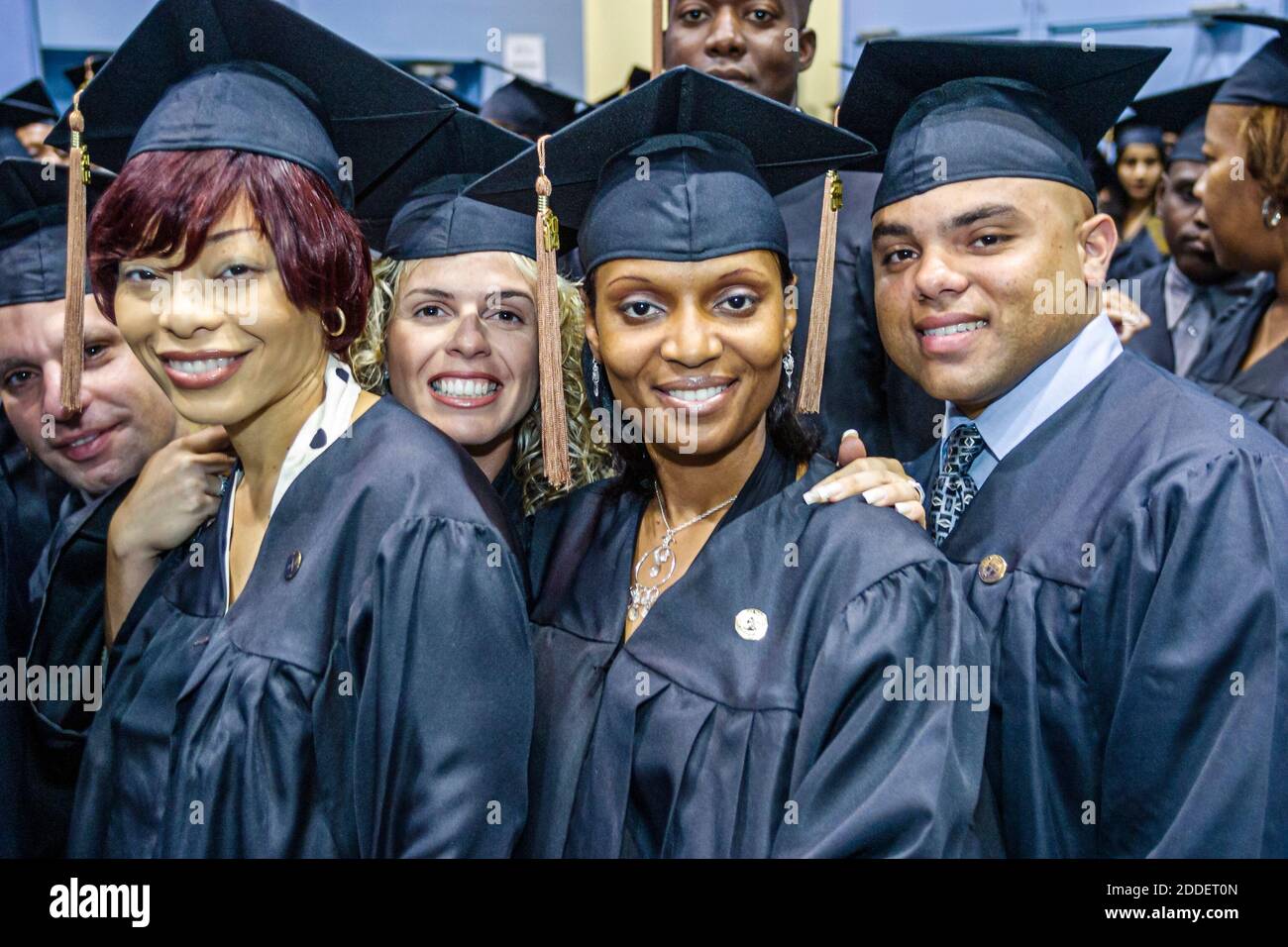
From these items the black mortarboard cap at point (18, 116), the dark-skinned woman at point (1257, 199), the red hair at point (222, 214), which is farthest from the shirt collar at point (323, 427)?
the dark-skinned woman at point (1257, 199)

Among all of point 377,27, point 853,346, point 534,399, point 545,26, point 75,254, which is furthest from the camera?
point 545,26

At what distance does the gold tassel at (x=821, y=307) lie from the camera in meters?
2.03

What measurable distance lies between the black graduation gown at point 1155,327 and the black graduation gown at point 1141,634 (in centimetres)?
310

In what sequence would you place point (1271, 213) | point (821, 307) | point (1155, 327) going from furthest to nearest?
point (1155, 327) < point (1271, 213) < point (821, 307)

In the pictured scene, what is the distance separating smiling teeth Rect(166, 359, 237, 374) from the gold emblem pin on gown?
853 millimetres

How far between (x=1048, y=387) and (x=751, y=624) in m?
0.70

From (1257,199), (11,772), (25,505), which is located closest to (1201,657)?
(1257,199)

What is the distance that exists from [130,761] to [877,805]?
3.75 ft

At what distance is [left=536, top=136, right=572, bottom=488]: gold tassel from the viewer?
1.96m

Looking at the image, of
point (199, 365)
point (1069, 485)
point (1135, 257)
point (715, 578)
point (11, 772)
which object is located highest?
point (1135, 257)

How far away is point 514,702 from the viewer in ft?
5.39

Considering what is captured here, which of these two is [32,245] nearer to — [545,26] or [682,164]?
[682,164]

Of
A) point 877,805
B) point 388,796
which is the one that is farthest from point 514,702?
point 877,805

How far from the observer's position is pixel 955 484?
2105 millimetres
